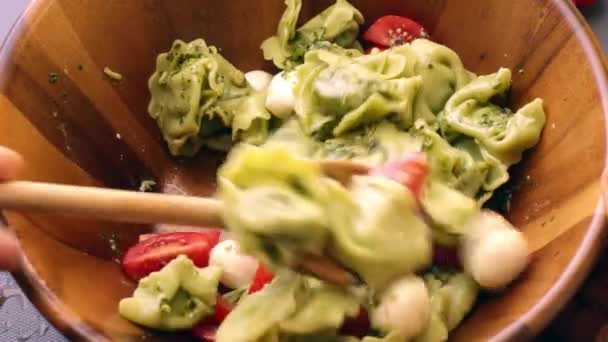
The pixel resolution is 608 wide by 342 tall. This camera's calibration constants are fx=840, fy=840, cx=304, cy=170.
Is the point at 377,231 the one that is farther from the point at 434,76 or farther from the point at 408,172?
the point at 434,76

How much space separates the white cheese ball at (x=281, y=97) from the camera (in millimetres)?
1297

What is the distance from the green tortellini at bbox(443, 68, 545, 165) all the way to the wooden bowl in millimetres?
25

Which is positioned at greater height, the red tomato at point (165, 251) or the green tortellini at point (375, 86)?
the green tortellini at point (375, 86)

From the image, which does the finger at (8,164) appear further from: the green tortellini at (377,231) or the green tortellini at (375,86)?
the green tortellini at (375,86)

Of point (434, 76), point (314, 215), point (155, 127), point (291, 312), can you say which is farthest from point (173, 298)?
point (434, 76)

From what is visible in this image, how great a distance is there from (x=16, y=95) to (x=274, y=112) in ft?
1.27

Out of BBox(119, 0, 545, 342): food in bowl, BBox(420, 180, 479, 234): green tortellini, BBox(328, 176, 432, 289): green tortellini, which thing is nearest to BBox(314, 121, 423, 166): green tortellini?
BBox(119, 0, 545, 342): food in bowl

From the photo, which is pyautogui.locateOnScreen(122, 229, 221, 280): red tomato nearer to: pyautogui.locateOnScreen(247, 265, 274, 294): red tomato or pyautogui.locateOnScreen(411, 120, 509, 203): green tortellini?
pyautogui.locateOnScreen(247, 265, 274, 294): red tomato

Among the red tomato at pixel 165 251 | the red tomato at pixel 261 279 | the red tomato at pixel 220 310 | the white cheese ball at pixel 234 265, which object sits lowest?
the red tomato at pixel 165 251

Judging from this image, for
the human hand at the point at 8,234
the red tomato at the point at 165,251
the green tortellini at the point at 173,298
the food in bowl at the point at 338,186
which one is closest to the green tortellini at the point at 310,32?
the food in bowl at the point at 338,186

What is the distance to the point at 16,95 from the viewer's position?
115cm

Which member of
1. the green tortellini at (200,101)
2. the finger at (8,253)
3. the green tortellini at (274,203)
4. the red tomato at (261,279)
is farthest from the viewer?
the green tortellini at (200,101)

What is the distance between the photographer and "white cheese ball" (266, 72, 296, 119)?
4.25ft

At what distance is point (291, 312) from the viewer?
979 mm
